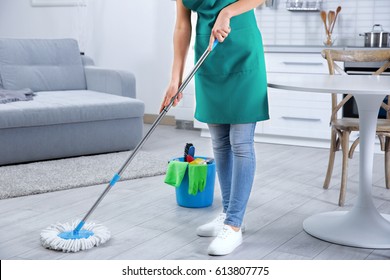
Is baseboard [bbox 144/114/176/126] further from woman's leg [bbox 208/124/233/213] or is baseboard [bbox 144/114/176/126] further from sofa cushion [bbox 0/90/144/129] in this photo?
woman's leg [bbox 208/124/233/213]

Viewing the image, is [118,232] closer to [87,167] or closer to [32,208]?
[32,208]

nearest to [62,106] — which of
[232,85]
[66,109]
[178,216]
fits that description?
[66,109]

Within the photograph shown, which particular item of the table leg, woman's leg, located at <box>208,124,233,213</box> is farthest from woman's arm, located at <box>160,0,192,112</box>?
the table leg

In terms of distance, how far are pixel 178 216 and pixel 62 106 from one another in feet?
5.32

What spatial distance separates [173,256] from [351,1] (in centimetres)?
341

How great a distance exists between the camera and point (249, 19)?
2406 millimetres

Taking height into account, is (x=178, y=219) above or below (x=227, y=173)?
below

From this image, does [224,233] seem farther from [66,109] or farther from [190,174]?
[66,109]

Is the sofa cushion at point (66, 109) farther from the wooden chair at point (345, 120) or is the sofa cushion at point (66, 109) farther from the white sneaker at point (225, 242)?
the white sneaker at point (225, 242)

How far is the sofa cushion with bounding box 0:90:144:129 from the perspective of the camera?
4.09 metres

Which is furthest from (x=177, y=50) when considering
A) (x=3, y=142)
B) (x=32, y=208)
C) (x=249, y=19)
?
(x=3, y=142)

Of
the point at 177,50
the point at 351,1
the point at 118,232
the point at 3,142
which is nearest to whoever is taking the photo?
the point at 177,50

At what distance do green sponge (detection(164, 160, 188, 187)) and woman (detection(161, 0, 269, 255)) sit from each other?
0.57m

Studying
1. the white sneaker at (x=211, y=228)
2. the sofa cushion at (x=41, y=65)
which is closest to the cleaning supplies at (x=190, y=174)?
the white sneaker at (x=211, y=228)
